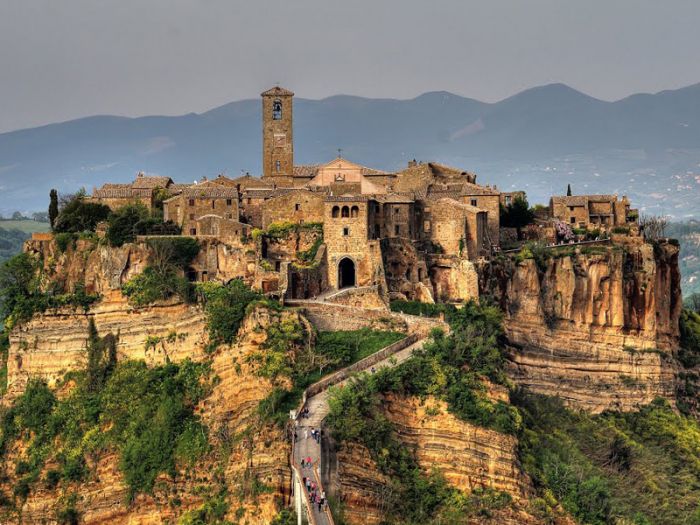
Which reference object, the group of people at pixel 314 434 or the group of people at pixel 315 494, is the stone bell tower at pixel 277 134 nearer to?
the group of people at pixel 314 434

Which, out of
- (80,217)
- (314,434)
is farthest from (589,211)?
(314,434)

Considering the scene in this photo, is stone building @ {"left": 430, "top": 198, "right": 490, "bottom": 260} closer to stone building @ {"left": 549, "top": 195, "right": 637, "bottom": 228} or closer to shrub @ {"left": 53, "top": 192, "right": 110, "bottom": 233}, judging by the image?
stone building @ {"left": 549, "top": 195, "right": 637, "bottom": 228}

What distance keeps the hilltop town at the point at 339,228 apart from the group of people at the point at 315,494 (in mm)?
14148

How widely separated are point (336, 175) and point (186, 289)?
45.0 feet

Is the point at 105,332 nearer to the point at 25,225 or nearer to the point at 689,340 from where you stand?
the point at 689,340

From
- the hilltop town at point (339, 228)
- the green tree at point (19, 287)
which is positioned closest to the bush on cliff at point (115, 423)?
the green tree at point (19, 287)

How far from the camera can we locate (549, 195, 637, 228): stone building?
69.2 m

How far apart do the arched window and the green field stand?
10111 cm

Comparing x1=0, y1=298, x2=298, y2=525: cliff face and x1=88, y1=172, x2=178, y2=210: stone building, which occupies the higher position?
x1=88, y1=172, x2=178, y2=210: stone building

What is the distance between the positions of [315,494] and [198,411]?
1154 cm

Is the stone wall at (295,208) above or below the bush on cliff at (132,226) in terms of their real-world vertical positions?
above

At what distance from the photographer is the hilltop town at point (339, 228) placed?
180ft

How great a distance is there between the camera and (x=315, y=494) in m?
39.1

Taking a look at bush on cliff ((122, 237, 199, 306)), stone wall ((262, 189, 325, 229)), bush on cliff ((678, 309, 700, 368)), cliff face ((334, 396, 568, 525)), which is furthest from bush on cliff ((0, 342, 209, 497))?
bush on cliff ((678, 309, 700, 368))
